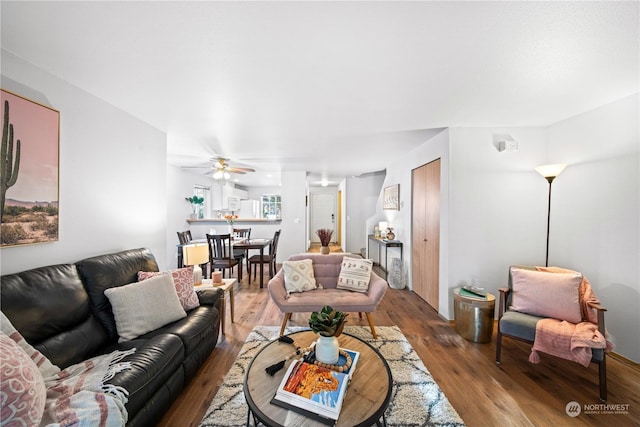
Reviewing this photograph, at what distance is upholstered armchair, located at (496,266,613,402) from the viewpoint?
168 centimetres

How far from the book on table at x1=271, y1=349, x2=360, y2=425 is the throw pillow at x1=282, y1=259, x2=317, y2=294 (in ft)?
4.04

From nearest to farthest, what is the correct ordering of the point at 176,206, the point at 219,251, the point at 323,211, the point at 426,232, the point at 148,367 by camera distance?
the point at 148,367 < the point at 426,232 < the point at 219,251 < the point at 176,206 < the point at 323,211

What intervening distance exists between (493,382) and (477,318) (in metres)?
0.66

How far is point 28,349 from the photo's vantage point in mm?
1202

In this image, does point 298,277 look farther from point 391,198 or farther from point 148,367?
point 391,198

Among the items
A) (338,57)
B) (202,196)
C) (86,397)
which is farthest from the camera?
(202,196)

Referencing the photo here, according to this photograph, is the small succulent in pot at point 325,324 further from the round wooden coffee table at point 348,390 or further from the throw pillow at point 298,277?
the throw pillow at point 298,277

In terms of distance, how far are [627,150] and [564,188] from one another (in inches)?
22.6

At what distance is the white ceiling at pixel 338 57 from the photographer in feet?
3.84

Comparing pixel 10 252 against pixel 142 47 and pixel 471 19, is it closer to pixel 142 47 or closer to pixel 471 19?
pixel 142 47

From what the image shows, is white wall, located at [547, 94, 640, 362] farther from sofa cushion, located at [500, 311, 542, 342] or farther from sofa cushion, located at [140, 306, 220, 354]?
sofa cushion, located at [140, 306, 220, 354]

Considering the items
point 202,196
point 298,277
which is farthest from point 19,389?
point 202,196

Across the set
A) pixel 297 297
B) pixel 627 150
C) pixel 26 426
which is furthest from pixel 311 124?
pixel 627 150

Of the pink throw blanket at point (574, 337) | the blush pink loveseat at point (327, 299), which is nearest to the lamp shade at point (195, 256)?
the blush pink loveseat at point (327, 299)
